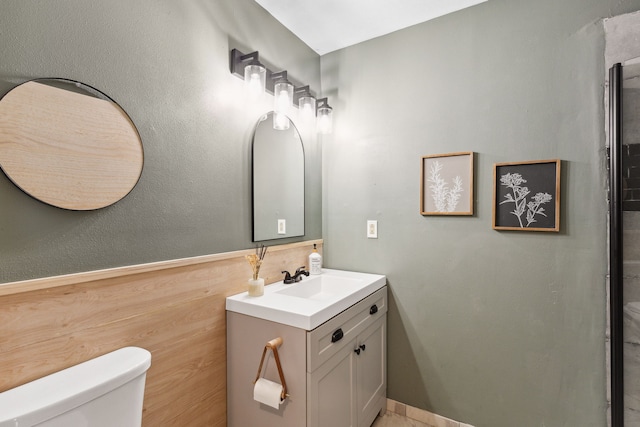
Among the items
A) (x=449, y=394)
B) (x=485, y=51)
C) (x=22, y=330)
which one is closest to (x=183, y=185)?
(x=22, y=330)

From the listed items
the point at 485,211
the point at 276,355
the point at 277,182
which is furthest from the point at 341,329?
the point at 485,211

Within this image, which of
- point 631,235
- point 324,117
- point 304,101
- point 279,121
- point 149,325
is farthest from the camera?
point 324,117

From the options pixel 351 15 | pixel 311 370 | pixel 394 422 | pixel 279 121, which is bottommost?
pixel 394 422

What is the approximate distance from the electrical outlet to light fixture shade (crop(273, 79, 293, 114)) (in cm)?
92

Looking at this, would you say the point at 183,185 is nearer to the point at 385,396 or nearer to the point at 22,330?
the point at 22,330

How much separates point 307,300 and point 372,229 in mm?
825

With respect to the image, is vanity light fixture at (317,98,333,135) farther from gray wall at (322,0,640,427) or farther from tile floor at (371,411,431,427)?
tile floor at (371,411,431,427)

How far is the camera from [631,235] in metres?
1.40

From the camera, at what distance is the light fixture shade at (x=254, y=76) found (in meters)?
1.58

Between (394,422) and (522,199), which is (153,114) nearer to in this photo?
(522,199)

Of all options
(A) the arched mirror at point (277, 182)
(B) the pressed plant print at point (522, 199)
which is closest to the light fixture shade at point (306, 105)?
(A) the arched mirror at point (277, 182)

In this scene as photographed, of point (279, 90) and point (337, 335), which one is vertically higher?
point (279, 90)

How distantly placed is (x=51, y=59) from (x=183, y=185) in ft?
1.91

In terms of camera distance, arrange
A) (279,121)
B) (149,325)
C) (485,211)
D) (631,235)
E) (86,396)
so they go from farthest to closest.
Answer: (279,121) → (485,211) → (631,235) → (149,325) → (86,396)
